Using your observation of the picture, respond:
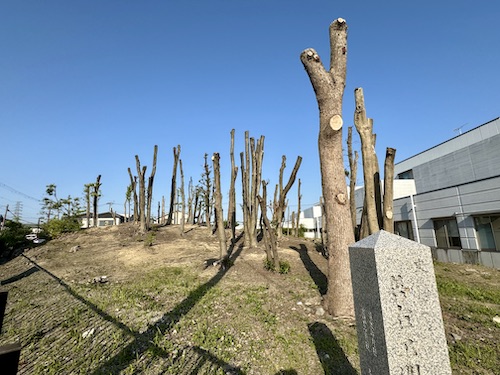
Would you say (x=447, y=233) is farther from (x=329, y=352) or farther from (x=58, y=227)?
(x=58, y=227)

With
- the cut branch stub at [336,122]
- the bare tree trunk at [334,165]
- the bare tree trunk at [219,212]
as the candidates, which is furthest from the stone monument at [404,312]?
the bare tree trunk at [219,212]

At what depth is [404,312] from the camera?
2299 millimetres

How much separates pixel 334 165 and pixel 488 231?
11.9m

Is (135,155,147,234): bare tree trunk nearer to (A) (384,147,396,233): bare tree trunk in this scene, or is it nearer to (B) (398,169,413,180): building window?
(A) (384,147,396,233): bare tree trunk

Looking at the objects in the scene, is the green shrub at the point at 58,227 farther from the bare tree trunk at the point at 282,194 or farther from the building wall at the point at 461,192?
the building wall at the point at 461,192

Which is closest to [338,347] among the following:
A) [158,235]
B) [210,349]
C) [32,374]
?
[210,349]

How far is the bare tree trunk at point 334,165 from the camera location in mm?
5121

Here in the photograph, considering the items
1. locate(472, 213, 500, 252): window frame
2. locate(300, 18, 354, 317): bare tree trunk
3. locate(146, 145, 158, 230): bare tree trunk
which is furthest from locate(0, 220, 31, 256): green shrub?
locate(472, 213, 500, 252): window frame

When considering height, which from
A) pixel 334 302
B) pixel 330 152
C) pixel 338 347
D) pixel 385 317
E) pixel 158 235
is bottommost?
pixel 338 347

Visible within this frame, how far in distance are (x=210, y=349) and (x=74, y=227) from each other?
691 inches

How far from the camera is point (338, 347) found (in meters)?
3.99

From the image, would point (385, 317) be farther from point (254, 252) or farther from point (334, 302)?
point (254, 252)

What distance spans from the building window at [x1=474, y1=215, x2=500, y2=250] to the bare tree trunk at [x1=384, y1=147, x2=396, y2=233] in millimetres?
9597

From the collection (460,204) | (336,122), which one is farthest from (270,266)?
(460,204)
